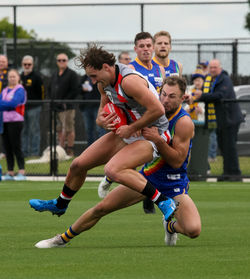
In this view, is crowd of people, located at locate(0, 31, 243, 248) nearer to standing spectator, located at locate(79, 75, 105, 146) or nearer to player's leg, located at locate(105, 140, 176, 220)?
player's leg, located at locate(105, 140, 176, 220)

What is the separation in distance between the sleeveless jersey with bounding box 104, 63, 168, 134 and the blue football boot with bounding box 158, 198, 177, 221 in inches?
30.6

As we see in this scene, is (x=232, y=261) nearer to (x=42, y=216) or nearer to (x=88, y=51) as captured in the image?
(x=88, y=51)

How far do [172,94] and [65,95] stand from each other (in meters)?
11.0

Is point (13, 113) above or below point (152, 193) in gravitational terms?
above

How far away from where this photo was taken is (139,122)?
25.7 ft

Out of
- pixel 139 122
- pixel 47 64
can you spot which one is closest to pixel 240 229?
pixel 139 122

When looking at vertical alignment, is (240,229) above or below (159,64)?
below

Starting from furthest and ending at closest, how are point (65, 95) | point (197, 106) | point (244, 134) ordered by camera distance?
point (65, 95) → point (244, 134) → point (197, 106)

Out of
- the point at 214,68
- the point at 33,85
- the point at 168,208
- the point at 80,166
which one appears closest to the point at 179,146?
the point at 168,208

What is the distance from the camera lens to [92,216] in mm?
7852

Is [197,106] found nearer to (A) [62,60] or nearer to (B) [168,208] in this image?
(A) [62,60]

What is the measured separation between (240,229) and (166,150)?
1.71 metres

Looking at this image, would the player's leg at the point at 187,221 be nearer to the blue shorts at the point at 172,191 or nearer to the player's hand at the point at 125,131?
the blue shorts at the point at 172,191

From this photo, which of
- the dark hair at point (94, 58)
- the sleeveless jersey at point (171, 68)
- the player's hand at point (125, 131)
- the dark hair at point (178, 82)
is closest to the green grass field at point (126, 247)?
the player's hand at point (125, 131)
